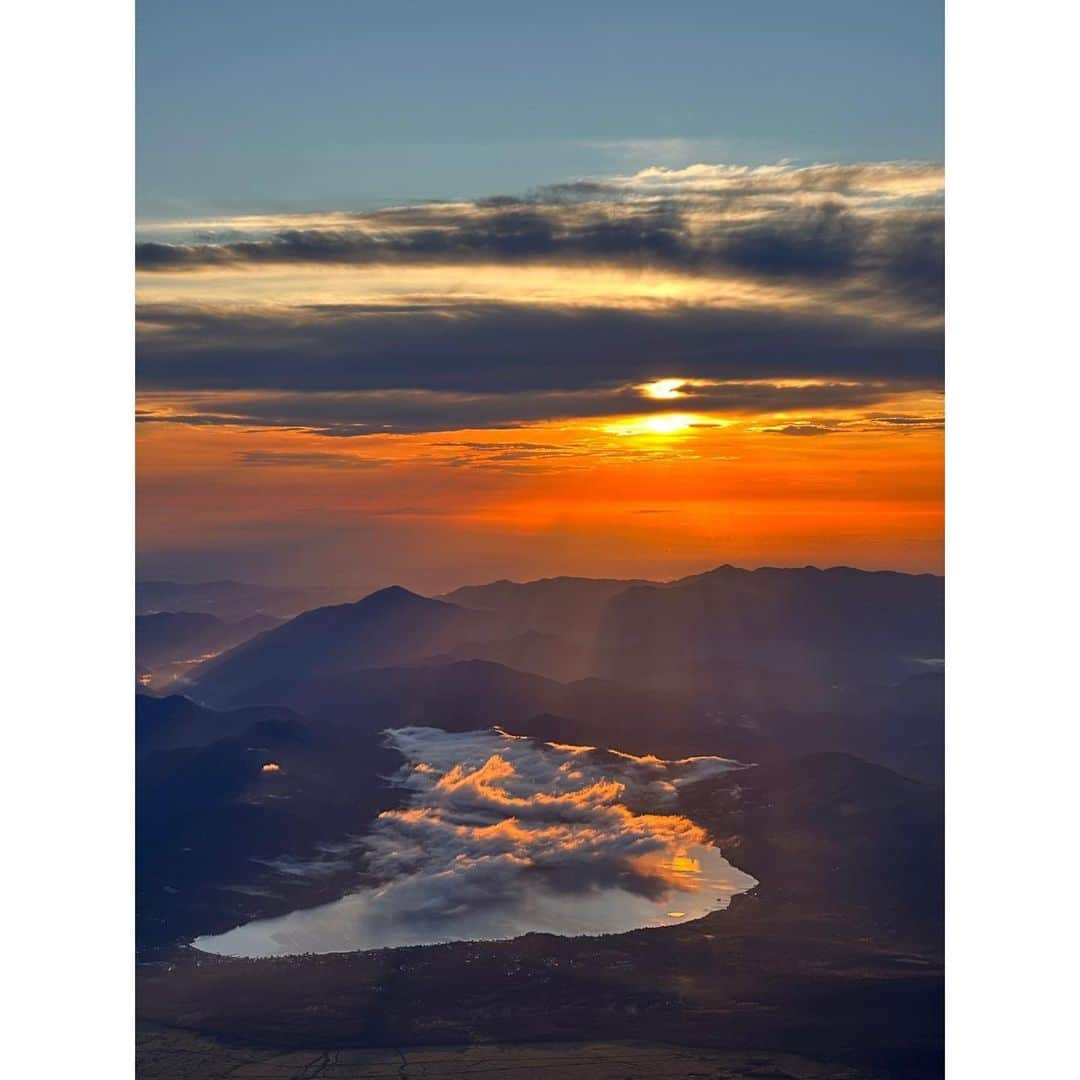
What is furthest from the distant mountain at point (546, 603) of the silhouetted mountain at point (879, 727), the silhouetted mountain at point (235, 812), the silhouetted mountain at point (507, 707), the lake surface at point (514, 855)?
the silhouetted mountain at point (879, 727)

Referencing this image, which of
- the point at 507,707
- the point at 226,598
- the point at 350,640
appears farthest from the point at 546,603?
the point at 226,598

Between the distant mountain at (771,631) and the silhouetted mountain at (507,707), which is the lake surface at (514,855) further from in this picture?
the distant mountain at (771,631)

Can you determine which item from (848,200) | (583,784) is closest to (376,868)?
(583,784)

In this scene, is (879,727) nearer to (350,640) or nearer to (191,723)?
(350,640)
